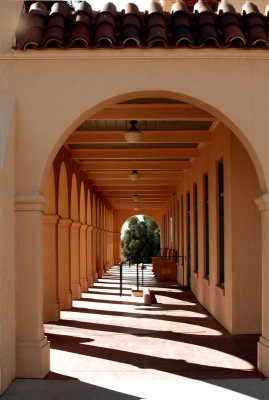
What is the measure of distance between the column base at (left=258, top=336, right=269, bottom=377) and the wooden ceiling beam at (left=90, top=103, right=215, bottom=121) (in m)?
4.77

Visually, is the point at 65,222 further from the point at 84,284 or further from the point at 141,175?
the point at 141,175

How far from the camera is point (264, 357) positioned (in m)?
6.55

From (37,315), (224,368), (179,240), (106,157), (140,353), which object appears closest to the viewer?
(37,315)

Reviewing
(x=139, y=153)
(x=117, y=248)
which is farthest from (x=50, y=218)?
(x=117, y=248)

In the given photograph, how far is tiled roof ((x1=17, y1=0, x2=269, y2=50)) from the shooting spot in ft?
21.8

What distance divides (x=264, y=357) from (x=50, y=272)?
5828 mm

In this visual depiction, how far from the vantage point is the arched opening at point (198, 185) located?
9.42m

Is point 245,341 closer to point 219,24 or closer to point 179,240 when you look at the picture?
point 219,24

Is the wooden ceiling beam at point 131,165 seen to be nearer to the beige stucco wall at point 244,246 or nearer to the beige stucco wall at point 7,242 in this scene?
the beige stucco wall at point 244,246

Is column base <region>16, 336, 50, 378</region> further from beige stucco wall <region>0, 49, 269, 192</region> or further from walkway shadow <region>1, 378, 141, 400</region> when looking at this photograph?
beige stucco wall <region>0, 49, 269, 192</region>

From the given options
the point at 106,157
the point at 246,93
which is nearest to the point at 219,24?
the point at 246,93

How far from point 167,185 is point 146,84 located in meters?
15.1

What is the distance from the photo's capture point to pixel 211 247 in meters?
11.8

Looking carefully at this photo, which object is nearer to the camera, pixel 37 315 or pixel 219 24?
pixel 37 315
